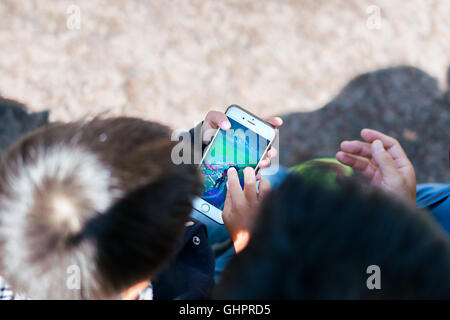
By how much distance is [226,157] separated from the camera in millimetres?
902

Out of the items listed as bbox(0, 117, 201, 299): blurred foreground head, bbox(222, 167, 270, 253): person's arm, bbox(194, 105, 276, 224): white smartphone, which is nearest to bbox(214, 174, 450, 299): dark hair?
bbox(0, 117, 201, 299): blurred foreground head

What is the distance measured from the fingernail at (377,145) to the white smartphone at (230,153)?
0.83 ft

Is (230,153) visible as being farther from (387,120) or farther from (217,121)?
(387,120)

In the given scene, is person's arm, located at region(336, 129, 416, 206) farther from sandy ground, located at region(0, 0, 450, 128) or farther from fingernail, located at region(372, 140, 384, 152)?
sandy ground, located at region(0, 0, 450, 128)

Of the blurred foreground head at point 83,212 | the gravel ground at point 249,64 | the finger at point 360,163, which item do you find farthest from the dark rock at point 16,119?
the finger at point 360,163

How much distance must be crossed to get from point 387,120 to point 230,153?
31.8 inches

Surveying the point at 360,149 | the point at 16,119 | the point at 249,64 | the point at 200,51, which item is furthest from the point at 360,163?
the point at 16,119

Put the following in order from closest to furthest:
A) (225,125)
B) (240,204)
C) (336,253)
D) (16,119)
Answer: (336,253)
(240,204)
(225,125)
(16,119)

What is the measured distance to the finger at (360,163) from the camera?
948mm

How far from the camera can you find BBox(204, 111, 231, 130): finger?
886 millimetres

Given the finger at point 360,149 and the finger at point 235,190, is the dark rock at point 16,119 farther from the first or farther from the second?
the finger at point 360,149

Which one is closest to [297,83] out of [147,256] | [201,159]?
[201,159]

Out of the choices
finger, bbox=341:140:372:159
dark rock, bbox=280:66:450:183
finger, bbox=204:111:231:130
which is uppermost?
dark rock, bbox=280:66:450:183
